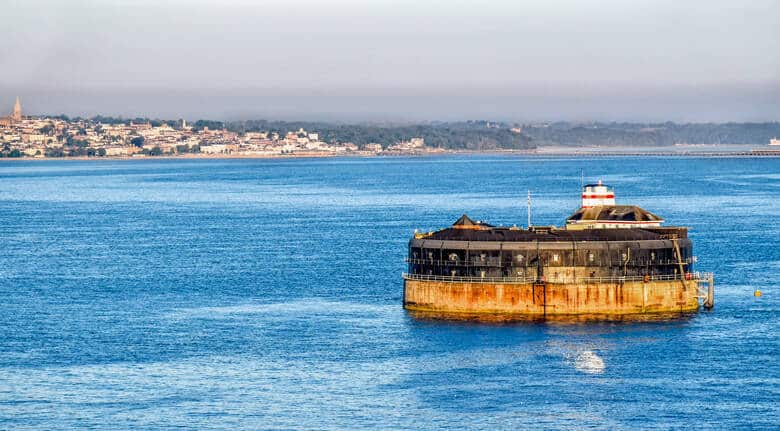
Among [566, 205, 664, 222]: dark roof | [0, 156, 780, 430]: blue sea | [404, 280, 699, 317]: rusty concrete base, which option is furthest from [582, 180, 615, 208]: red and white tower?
[404, 280, 699, 317]: rusty concrete base

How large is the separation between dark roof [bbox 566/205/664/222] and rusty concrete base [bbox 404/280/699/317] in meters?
6.65

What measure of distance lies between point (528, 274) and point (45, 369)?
71.8 ft

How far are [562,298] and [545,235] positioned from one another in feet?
11.1

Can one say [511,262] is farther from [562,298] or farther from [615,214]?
[615,214]

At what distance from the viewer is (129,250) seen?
108062 mm

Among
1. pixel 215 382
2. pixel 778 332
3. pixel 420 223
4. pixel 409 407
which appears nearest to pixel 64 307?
pixel 215 382

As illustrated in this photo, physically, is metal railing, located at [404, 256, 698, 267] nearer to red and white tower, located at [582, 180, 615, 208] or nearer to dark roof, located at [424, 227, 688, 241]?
dark roof, located at [424, 227, 688, 241]

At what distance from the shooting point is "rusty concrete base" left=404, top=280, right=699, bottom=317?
67.1 meters

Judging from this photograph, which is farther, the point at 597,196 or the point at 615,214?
the point at 597,196

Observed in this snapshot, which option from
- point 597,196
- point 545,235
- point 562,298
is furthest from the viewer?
point 597,196

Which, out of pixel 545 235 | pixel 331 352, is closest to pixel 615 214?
pixel 545 235

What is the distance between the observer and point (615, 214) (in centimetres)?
7519

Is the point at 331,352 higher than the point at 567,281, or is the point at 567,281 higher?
the point at 567,281

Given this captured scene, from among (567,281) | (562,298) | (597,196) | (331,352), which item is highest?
(597,196)
